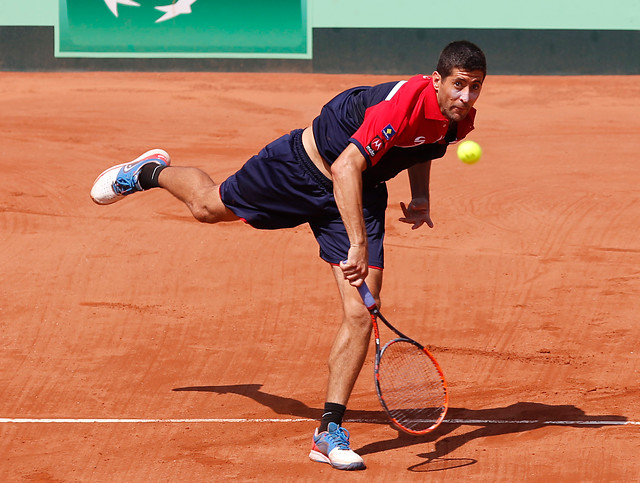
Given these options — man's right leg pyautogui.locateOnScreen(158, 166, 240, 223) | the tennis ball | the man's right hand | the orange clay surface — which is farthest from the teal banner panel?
the man's right hand

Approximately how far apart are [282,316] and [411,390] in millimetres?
2475

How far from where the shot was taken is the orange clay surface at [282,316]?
17.9 feet

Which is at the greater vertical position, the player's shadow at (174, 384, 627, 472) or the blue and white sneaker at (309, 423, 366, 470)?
the blue and white sneaker at (309, 423, 366, 470)

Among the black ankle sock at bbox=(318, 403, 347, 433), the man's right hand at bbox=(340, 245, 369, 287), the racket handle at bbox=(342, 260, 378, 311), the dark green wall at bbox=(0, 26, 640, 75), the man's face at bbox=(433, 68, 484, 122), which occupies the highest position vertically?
the man's face at bbox=(433, 68, 484, 122)

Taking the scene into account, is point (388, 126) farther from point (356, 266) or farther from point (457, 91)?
point (356, 266)

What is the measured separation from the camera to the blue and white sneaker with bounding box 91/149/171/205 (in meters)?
6.60

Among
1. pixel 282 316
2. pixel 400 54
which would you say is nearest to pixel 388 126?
pixel 282 316

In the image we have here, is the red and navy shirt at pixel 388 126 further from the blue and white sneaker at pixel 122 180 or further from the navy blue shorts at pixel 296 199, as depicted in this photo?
the blue and white sneaker at pixel 122 180

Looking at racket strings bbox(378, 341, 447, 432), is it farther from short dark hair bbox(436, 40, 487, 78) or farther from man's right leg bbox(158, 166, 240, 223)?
short dark hair bbox(436, 40, 487, 78)

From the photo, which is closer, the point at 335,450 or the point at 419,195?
the point at 335,450

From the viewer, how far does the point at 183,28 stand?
61.5ft

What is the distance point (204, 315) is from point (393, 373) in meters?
2.65

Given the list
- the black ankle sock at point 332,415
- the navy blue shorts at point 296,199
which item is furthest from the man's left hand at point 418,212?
the black ankle sock at point 332,415

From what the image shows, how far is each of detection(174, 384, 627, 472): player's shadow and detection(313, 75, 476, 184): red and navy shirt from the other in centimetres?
148
